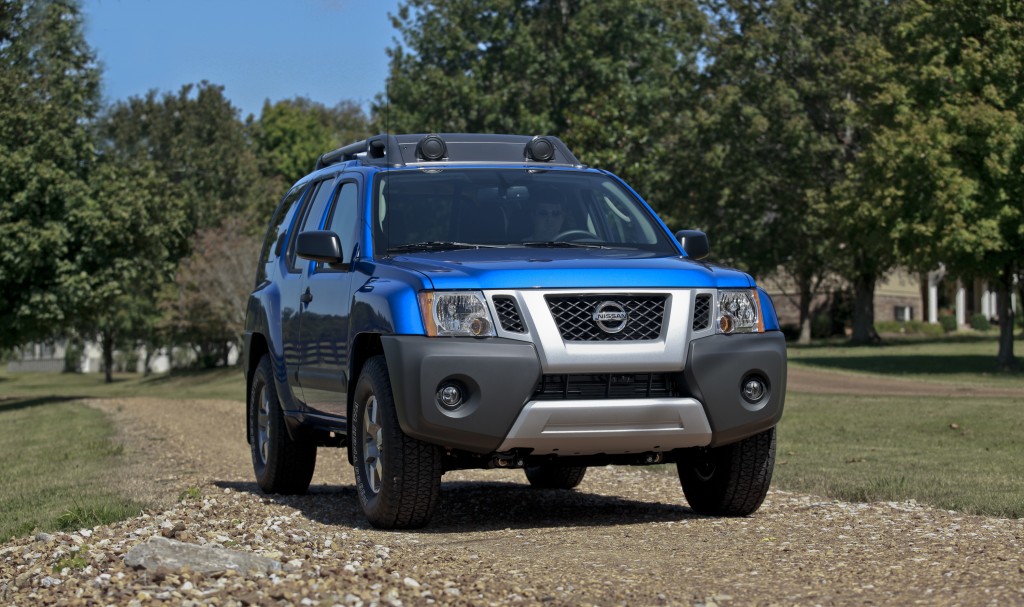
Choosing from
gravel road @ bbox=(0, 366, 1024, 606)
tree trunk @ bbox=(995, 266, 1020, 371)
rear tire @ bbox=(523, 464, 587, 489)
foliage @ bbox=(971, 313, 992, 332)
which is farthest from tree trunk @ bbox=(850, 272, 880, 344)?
gravel road @ bbox=(0, 366, 1024, 606)

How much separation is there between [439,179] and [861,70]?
3929 centimetres

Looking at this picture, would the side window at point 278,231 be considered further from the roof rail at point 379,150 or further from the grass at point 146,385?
the grass at point 146,385

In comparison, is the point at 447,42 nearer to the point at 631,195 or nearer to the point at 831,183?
the point at 831,183

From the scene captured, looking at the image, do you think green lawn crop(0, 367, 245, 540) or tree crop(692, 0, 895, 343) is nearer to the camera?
green lawn crop(0, 367, 245, 540)

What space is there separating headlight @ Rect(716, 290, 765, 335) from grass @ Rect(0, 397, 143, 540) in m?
3.76

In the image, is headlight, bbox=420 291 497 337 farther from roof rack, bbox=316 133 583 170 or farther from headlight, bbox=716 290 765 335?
roof rack, bbox=316 133 583 170

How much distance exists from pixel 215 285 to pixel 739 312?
56.7 m

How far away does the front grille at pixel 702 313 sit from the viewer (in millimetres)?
7906

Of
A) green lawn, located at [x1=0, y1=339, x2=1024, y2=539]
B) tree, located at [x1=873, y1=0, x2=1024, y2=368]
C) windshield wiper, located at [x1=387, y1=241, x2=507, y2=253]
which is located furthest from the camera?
tree, located at [x1=873, y1=0, x2=1024, y2=368]

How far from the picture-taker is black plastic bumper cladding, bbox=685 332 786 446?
7.79 meters

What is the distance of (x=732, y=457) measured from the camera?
8.48 metres

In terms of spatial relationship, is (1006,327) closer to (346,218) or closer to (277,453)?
(277,453)

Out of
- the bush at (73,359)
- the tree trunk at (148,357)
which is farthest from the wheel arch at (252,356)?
the bush at (73,359)

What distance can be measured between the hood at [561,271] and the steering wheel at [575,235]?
54 cm
